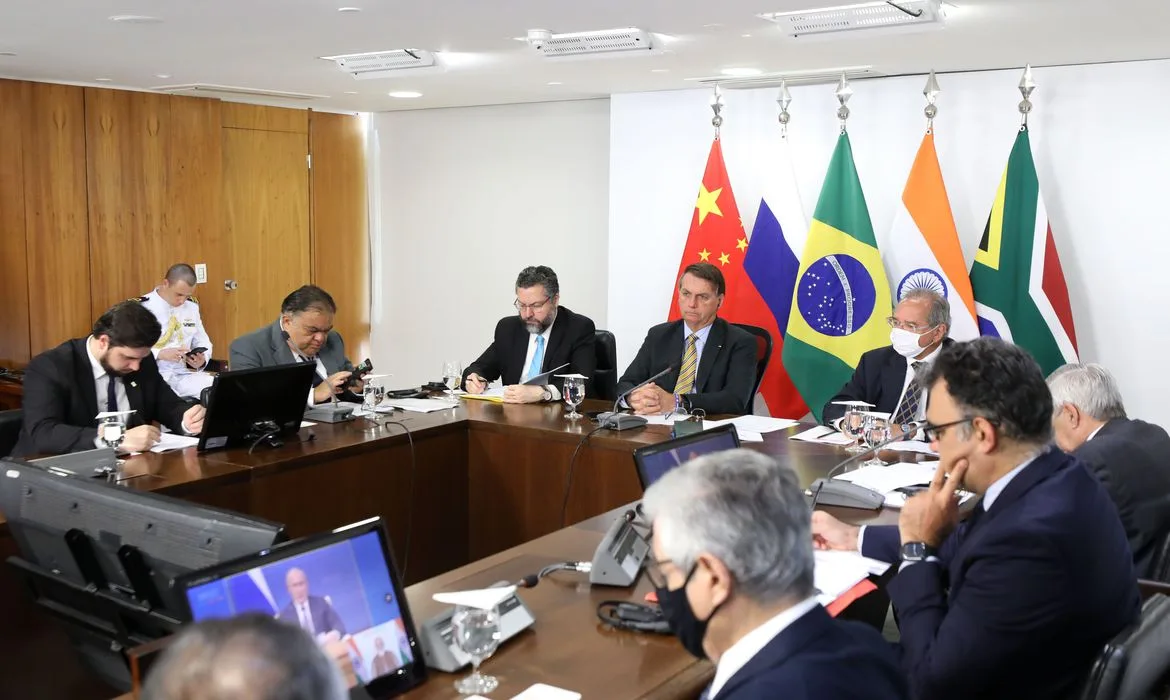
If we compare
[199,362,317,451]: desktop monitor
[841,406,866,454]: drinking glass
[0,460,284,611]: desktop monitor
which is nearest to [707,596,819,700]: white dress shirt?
[0,460,284,611]: desktop monitor

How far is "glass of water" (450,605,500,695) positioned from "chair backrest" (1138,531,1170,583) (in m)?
1.74

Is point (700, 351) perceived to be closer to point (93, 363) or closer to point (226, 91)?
point (93, 363)

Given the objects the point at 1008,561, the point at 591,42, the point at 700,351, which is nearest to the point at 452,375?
the point at 700,351

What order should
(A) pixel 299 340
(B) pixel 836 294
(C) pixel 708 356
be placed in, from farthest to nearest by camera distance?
(B) pixel 836 294, (C) pixel 708 356, (A) pixel 299 340

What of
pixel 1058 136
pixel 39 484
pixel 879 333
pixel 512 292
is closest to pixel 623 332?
pixel 512 292

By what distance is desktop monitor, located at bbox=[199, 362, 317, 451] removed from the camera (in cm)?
355

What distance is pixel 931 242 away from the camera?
590cm

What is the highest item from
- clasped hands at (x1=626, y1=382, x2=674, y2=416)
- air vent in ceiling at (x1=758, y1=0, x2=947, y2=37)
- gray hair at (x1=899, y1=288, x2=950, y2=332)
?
air vent in ceiling at (x1=758, y1=0, x2=947, y2=37)

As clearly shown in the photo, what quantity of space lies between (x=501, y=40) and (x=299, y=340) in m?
1.75

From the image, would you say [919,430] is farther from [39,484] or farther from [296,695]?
[296,695]

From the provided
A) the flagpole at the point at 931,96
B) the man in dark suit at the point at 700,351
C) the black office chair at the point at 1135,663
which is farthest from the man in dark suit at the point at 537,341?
the black office chair at the point at 1135,663

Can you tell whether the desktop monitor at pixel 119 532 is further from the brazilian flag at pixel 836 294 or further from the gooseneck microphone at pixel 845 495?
the brazilian flag at pixel 836 294

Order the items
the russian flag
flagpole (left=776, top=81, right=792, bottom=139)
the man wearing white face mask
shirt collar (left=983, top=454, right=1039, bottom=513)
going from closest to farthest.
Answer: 1. shirt collar (left=983, top=454, right=1039, bottom=513)
2. the man wearing white face mask
3. flagpole (left=776, top=81, right=792, bottom=139)
4. the russian flag

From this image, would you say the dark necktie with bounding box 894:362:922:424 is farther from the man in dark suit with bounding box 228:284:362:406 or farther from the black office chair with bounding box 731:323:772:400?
the man in dark suit with bounding box 228:284:362:406
